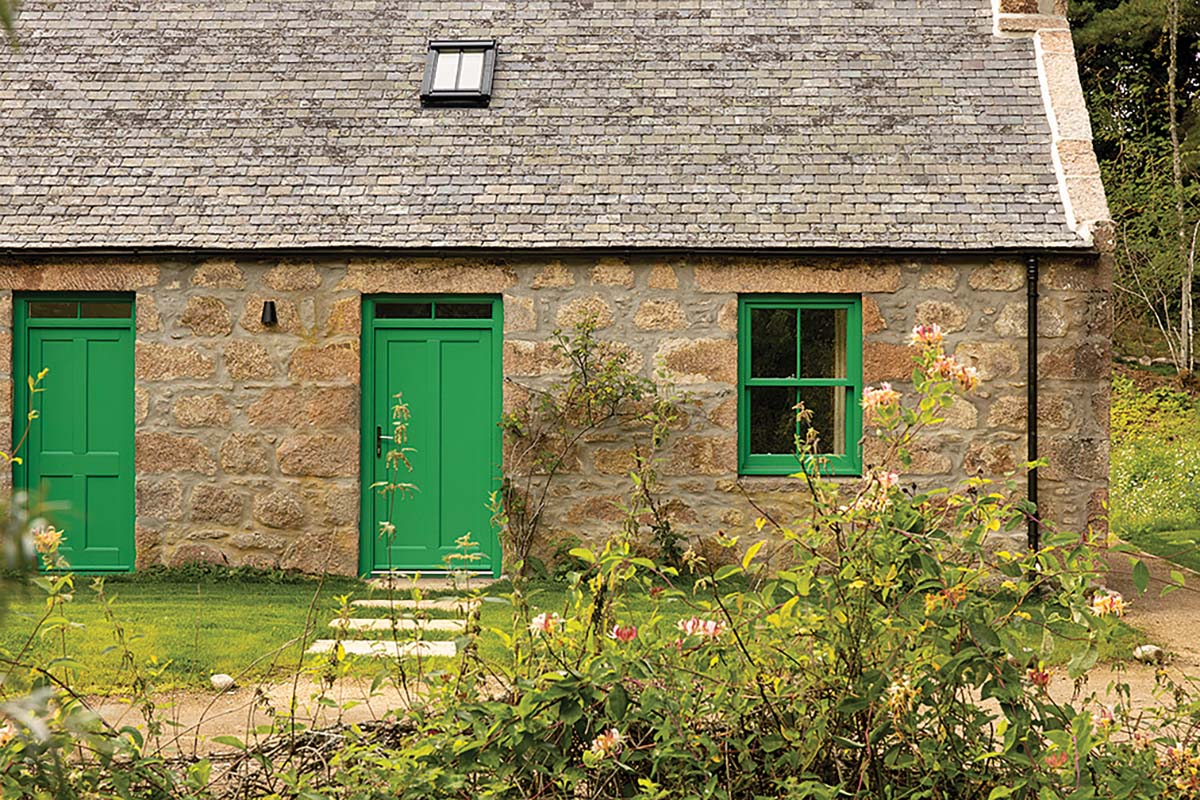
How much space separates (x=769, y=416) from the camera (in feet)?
33.9

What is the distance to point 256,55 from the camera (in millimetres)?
11633

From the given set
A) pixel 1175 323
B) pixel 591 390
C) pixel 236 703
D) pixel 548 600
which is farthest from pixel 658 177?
pixel 1175 323

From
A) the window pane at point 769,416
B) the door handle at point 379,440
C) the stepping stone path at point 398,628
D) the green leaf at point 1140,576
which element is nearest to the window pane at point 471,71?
the door handle at point 379,440

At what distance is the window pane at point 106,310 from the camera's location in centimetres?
1043

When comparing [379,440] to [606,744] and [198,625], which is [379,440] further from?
A: [606,744]

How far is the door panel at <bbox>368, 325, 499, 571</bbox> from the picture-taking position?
10.4 meters

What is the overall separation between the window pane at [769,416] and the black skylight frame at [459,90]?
133 inches

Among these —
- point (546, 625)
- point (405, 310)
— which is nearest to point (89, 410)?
point (405, 310)

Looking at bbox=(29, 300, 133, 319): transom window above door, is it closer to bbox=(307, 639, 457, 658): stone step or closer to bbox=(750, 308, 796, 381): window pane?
bbox=(307, 639, 457, 658): stone step

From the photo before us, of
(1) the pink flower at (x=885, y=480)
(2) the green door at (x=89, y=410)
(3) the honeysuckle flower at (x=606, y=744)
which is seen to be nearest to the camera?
(3) the honeysuckle flower at (x=606, y=744)

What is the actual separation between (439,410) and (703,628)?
6.87 m

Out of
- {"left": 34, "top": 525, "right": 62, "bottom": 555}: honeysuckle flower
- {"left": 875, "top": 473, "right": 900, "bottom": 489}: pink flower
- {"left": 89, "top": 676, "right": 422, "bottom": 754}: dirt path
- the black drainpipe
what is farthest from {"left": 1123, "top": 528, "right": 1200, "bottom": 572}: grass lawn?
{"left": 34, "top": 525, "right": 62, "bottom": 555}: honeysuckle flower

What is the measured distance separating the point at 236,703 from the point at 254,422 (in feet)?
12.6

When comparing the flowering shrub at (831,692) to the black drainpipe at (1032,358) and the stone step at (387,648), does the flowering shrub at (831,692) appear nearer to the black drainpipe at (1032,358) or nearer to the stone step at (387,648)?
the stone step at (387,648)
